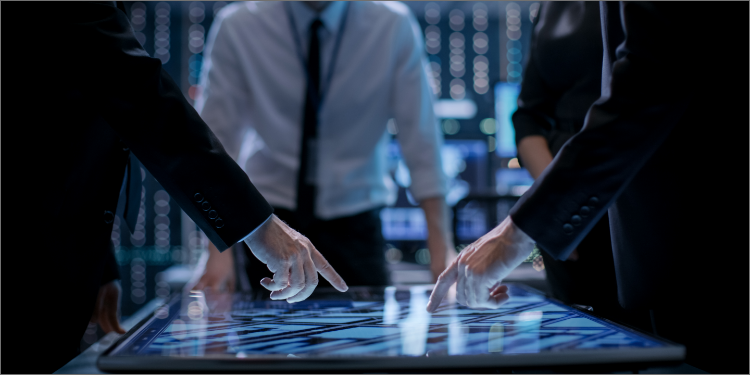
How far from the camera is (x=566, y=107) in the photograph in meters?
0.93

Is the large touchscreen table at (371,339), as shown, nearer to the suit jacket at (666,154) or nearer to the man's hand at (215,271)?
the suit jacket at (666,154)

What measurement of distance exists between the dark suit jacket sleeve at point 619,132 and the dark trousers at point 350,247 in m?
0.72

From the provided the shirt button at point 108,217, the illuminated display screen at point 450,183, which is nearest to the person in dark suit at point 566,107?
the shirt button at point 108,217

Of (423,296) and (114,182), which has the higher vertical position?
(114,182)

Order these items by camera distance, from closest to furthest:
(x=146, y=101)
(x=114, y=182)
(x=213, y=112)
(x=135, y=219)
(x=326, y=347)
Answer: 1. (x=326, y=347)
2. (x=146, y=101)
3. (x=114, y=182)
4. (x=135, y=219)
5. (x=213, y=112)

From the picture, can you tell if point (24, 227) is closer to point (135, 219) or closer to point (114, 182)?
point (114, 182)

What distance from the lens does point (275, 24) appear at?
51.9 inches

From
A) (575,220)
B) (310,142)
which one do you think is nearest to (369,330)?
(575,220)

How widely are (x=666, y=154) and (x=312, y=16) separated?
0.92m

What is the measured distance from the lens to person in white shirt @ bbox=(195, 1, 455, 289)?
126 cm

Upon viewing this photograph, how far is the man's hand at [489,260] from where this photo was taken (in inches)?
25.0

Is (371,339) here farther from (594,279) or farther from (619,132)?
(594,279)

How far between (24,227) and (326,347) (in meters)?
0.43

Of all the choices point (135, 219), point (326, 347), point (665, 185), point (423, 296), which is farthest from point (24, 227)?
point (665, 185)
